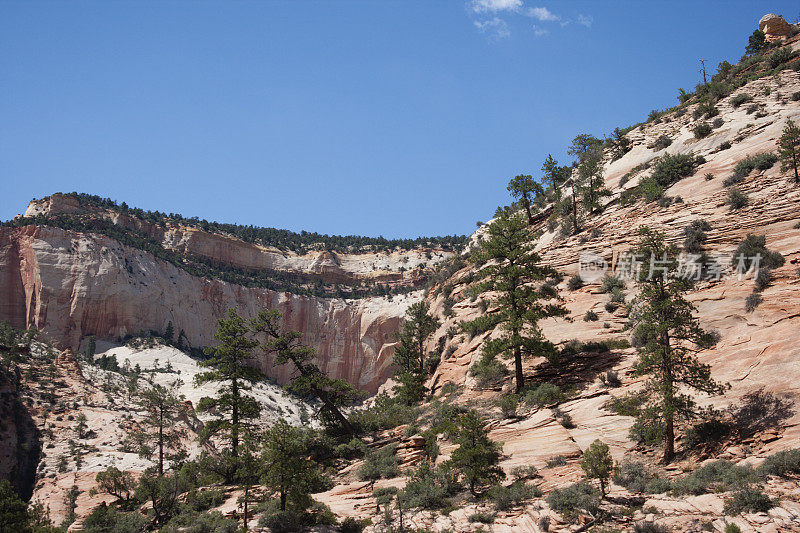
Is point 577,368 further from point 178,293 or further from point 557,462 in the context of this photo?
point 178,293

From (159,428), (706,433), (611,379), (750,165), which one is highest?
(750,165)

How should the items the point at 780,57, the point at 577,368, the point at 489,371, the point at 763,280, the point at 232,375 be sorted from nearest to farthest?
the point at 763,280 → the point at 577,368 → the point at 232,375 → the point at 489,371 → the point at 780,57

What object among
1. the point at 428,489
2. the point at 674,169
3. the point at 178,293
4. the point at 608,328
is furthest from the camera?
the point at 178,293

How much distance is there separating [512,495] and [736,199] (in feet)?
70.3

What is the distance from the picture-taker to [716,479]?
1238 centimetres

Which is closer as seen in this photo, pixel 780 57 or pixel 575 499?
pixel 575 499

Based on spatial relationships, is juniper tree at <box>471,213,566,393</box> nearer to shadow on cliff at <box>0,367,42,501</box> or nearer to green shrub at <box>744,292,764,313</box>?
green shrub at <box>744,292,764,313</box>

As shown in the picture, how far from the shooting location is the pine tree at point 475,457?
640 inches

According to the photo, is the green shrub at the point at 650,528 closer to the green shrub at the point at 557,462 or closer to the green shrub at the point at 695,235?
the green shrub at the point at 557,462

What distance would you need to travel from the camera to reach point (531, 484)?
599 inches

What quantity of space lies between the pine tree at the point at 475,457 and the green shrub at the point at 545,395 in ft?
12.8

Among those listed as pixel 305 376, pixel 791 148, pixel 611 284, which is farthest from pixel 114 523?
pixel 791 148

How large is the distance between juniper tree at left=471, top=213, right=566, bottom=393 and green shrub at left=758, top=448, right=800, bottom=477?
35.4 feet

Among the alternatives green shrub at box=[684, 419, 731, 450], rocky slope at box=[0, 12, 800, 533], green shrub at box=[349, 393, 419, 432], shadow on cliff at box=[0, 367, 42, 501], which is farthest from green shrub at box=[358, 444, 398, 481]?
shadow on cliff at box=[0, 367, 42, 501]
